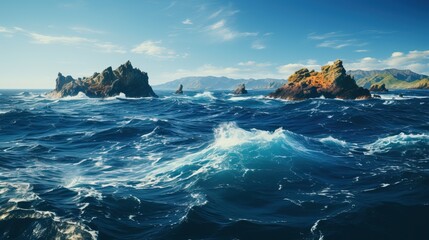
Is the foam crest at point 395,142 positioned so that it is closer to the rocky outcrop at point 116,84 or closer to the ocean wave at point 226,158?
the ocean wave at point 226,158

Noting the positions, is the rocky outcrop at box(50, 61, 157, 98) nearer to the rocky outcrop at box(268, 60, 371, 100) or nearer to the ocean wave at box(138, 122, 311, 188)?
the rocky outcrop at box(268, 60, 371, 100)

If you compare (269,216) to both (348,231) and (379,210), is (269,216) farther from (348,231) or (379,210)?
(379,210)

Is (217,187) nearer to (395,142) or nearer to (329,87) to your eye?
(395,142)

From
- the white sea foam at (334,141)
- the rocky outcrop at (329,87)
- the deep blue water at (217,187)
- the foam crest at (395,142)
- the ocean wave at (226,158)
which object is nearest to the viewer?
the deep blue water at (217,187)

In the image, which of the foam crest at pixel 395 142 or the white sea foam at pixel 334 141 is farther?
the white sea foam at pixel 334 141

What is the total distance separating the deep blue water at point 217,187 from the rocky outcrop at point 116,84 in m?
96.7

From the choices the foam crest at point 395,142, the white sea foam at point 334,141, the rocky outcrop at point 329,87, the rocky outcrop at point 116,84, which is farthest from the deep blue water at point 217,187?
the rocky outcrop at point 116,84

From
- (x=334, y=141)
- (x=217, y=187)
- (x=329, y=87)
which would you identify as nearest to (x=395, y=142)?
(x=334, y=141)

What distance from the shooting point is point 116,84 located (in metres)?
126

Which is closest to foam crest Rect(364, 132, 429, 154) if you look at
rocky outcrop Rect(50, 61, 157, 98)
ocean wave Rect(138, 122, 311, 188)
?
ocean wave Rect(138, 122, 311, 188)

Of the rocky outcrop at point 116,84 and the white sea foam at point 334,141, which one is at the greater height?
the rocky outcrop at point 116,84

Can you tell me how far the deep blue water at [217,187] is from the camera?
12.2 m

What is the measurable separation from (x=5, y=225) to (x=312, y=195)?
15.3m

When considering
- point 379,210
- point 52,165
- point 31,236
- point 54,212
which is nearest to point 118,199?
point 54,212
